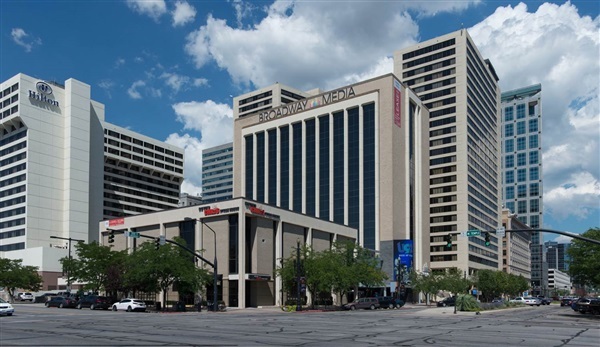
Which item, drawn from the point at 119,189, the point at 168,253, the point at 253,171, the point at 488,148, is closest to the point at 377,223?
the point at 253,171

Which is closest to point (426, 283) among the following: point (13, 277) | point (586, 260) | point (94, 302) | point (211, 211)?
point (211, 211)

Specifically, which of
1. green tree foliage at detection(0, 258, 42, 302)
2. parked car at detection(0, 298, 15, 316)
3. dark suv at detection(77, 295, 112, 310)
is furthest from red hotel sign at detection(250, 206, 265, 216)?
green tree foliage at detection(0, 258, 42, 302)

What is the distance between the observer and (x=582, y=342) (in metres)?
24.0

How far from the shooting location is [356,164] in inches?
4491

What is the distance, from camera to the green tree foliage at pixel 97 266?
244 ft

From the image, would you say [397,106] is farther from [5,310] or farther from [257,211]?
[5,310]

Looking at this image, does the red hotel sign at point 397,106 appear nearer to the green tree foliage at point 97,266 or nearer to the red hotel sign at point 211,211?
the red hotel sign at point 211,211

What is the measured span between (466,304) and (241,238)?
27076 millimetres

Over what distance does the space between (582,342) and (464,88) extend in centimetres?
11871

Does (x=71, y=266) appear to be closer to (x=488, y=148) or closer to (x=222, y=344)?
(x=222, y=344)

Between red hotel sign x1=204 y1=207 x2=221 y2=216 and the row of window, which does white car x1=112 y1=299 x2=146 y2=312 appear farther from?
the row of window

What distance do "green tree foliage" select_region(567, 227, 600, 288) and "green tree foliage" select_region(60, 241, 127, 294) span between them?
52274mm

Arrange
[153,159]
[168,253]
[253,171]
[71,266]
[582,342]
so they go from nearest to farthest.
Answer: [582,342] → [168,253] → [71,266] → [253,171] → [153,159]

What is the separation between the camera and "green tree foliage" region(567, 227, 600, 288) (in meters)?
52.8
